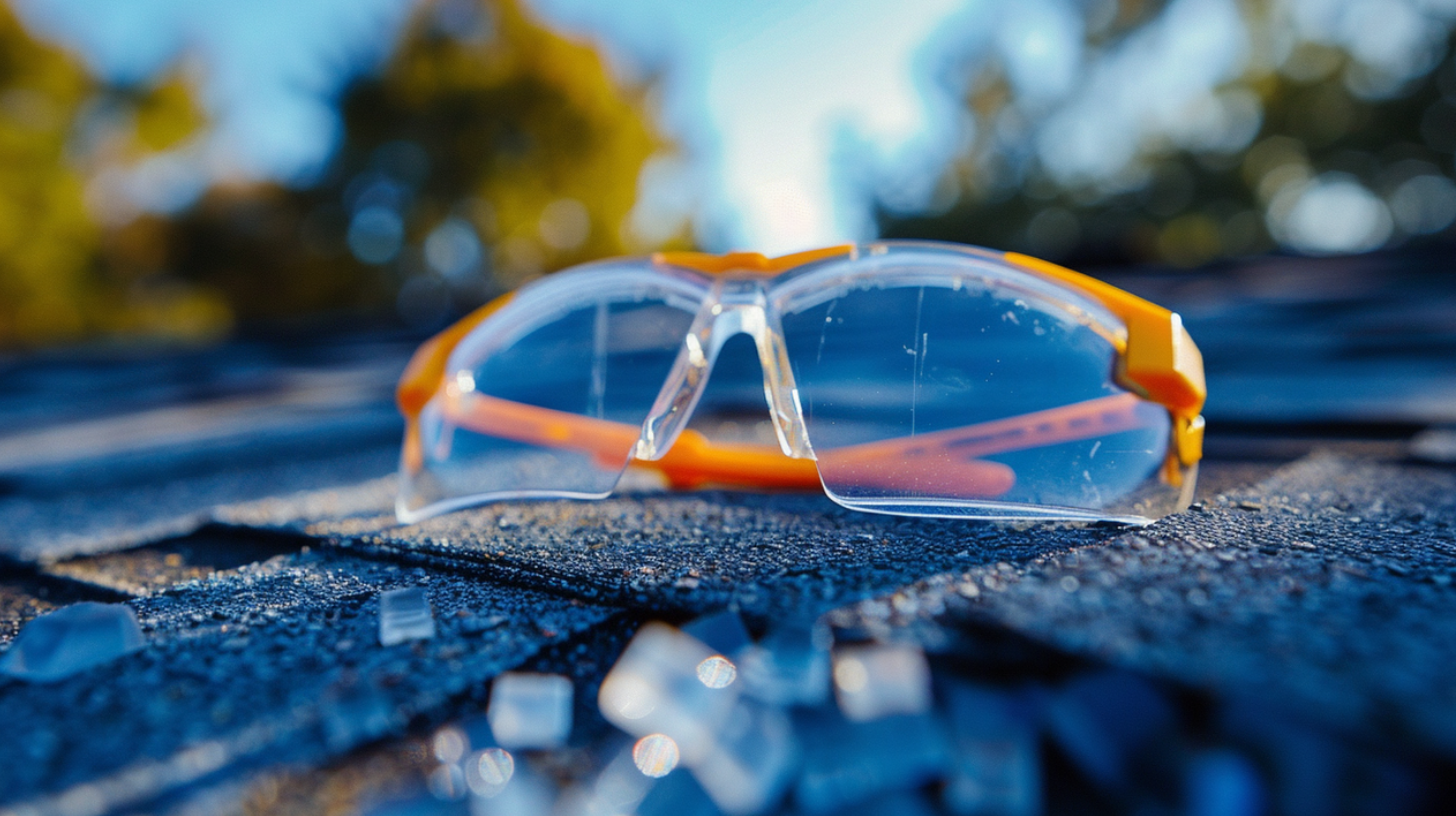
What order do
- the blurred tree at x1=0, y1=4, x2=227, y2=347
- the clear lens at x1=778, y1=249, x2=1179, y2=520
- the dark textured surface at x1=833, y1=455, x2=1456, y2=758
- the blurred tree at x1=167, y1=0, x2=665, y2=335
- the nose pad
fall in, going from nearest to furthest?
the dark textured surface at x1=833, y1=455, x2=1456, y2=758, the clear lens at x1=778, y1=249, x2=1179, y2=520, the nose pad, the blurred tree at x1=0, y1=4, x2=227, y2=347, the blurred tree at x1=167, y1=0, x2=665, y2=335

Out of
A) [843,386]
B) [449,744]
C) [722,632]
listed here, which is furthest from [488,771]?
[843,386]

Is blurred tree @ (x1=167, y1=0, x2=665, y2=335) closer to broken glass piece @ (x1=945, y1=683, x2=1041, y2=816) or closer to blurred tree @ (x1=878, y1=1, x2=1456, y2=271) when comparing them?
blurred tree @ (x1=878, y1=1, x2=1456, y2=271)

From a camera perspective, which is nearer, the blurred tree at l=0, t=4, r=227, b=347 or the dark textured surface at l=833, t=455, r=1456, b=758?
the dark textured surface at l=833, t=455, r=1456, b=758

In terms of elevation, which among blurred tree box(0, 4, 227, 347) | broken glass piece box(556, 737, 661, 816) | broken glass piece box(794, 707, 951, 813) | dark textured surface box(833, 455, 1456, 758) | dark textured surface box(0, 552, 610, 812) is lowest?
broken glass piece box(556, 737, 661, 816)

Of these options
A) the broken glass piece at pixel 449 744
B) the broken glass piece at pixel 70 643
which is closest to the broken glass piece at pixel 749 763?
the broken glass piece at pixel 449 744

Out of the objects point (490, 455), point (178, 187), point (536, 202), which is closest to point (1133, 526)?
point (490, 455)

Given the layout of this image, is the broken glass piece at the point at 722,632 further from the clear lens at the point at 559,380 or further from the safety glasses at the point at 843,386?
the clear lens at the point at 559,380

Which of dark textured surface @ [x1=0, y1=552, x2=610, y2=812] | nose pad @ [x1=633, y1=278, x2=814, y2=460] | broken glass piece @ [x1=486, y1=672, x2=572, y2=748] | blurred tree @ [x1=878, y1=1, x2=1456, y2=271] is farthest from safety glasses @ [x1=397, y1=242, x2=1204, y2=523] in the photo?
blurred tree @ [x1=878, y1=1, x2=1456, y2=271]

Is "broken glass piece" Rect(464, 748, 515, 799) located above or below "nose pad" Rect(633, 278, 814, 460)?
below

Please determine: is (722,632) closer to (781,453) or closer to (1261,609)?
(1261,609)
